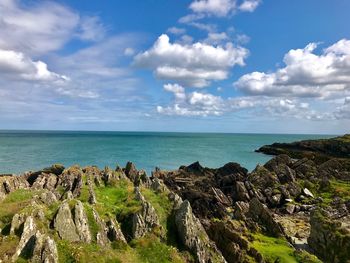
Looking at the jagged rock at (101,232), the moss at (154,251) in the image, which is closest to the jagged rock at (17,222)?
the jagged rock at (101,232)

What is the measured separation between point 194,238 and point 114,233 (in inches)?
302

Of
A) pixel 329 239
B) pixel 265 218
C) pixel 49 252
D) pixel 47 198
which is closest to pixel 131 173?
pixel 265 218

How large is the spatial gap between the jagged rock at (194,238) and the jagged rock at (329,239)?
664 inches

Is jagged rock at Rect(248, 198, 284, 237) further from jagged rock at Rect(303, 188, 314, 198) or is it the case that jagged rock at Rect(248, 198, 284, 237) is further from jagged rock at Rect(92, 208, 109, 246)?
jagged rock at Rect(303, 188, 314, 198)

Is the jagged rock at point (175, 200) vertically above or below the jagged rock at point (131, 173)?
above

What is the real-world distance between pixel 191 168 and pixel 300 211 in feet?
162

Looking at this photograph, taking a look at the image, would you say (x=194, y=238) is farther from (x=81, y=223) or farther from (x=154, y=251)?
(x=81, y=223)

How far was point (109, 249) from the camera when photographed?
100 feet

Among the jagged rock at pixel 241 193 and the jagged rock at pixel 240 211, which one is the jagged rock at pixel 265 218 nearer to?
the jagged rock at pixel 240 211

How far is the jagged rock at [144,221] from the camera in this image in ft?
112

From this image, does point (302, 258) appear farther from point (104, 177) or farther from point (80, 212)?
point (104, 177)

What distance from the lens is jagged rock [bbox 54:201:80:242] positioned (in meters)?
30.0

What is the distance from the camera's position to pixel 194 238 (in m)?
34.6

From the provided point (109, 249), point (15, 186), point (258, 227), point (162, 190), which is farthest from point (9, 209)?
point (258, 227)
